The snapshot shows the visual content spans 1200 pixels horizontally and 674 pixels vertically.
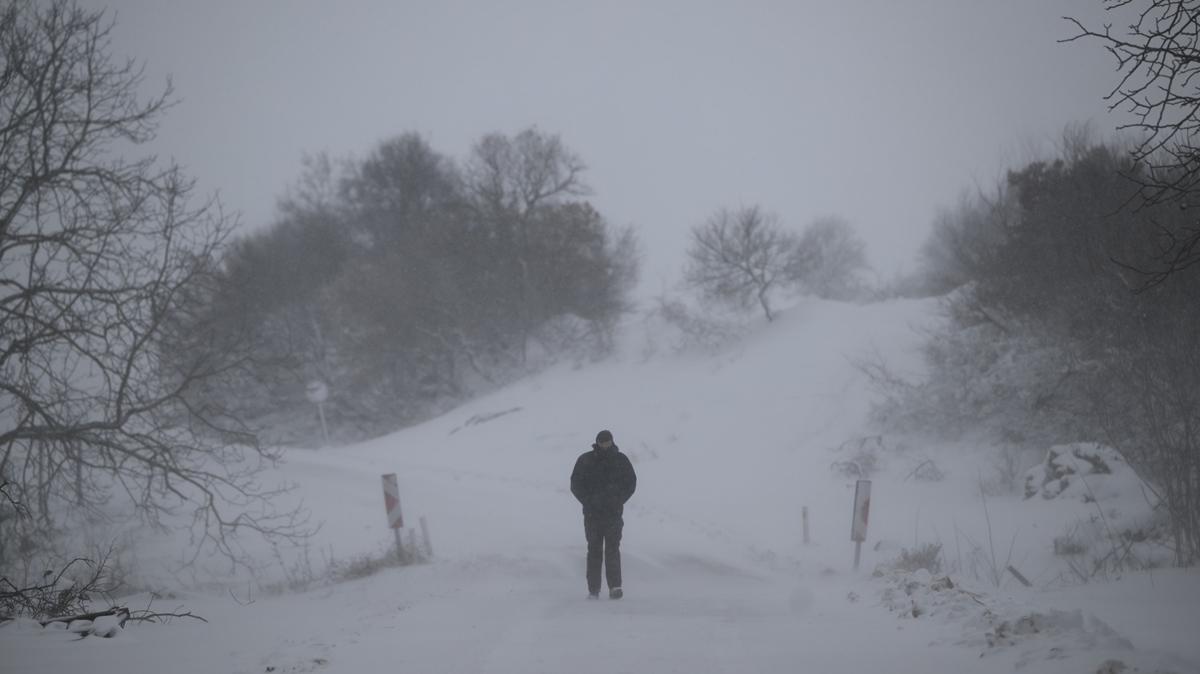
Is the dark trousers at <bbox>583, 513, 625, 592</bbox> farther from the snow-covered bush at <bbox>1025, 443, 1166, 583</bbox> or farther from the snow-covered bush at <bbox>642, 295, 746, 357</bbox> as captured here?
the snow-covered bush at <bbox>642, 295, 746, 357</bbox>

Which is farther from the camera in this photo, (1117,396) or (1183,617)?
(1117,396)

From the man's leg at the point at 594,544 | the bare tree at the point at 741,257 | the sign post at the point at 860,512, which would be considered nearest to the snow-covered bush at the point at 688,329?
the bare tree at the point at 741,257

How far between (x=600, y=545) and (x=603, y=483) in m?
0.72

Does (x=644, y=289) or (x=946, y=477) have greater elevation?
(x=644, y=289)

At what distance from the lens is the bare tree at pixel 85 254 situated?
244 inches

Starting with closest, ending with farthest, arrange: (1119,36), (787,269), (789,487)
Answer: (1119,36)
(789,487)
(787,269)

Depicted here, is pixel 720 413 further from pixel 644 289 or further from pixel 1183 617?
pixel 644 289

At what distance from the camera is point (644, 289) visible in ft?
123

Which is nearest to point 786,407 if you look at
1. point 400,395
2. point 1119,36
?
point 1119,36

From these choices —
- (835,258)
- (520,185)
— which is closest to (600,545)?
(520,185)

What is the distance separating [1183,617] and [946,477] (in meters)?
7.28

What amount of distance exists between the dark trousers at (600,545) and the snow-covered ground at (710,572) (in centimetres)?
29

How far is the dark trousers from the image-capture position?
18.9 ft

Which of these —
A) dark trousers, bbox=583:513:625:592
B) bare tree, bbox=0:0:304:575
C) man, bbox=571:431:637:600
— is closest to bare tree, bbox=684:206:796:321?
man, bbox=571:431:637:600
